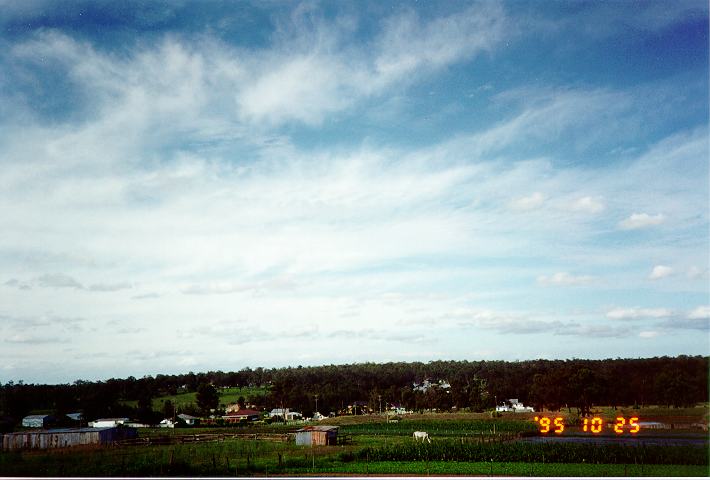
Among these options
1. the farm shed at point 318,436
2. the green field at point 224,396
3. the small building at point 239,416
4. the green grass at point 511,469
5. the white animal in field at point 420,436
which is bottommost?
the green grass at point 511,469

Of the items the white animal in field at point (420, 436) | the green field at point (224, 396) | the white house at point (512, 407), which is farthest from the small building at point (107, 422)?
the white house at point (512, 407)

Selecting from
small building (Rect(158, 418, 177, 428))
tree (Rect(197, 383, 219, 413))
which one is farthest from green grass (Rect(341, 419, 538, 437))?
small building (Rect(158, 418, 177, 428))

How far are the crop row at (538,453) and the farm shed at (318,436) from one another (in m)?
1.20

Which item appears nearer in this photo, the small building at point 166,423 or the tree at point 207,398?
the small building at point 166,423

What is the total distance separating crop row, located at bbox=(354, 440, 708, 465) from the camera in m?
15.2

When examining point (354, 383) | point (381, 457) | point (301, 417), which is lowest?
point (381, 457)

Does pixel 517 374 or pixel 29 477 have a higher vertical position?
pixel 517 374

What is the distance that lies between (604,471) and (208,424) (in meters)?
12.9

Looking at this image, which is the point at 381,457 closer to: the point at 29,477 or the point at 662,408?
the point at 662,408

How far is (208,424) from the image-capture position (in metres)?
19.7

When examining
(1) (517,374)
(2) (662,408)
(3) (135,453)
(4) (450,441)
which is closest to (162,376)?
(3) (135,453)

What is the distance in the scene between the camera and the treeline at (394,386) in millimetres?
15359

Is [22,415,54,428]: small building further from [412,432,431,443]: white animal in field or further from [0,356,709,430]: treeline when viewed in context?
[412,432,431,443]: white animal in field

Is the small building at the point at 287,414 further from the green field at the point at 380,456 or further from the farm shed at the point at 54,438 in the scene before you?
the farm shed at the point at 54,438
